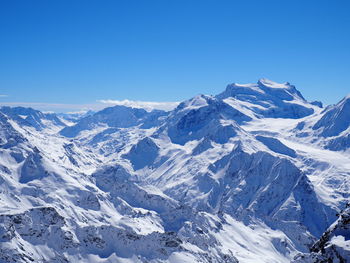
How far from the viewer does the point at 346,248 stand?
88000 millimetres

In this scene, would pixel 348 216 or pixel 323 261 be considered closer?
pixel 323 261

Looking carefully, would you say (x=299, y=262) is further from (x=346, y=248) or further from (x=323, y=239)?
(x=346, y=248)

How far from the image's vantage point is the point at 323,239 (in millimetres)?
97438

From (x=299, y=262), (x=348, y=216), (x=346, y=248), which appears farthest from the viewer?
(x=299, y=262)

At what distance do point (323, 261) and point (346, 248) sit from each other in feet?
16.1

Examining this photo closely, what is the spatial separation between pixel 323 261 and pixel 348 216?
11936mm

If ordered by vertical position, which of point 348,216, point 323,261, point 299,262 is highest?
point 348,216

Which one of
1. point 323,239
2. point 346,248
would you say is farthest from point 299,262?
point 346,248

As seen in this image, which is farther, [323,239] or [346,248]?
[323,239]

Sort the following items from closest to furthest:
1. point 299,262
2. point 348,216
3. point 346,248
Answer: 1. point 346,248
2. point 348,216
3. point 299,262

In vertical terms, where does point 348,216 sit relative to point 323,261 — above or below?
above

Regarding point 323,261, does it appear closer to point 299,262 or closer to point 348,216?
point 348,216

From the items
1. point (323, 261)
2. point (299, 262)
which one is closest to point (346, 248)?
point (323, 261)

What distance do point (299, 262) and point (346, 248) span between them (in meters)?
22.0
